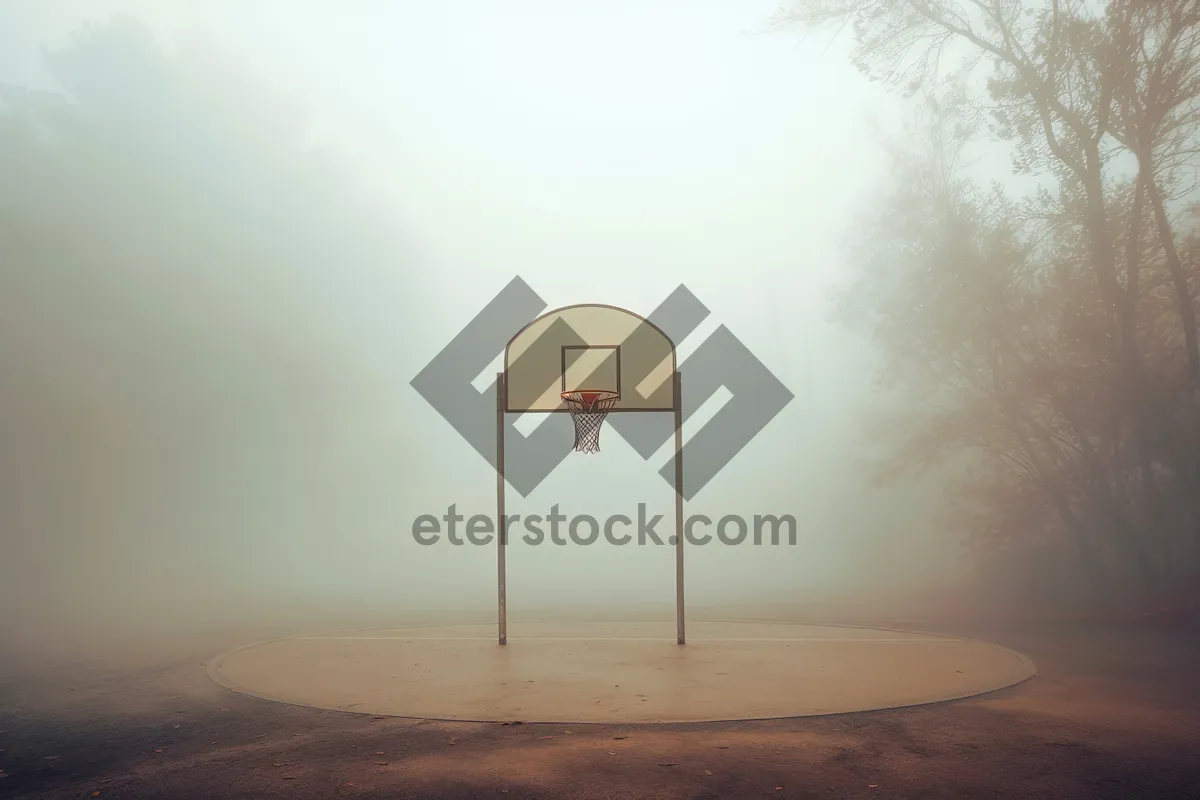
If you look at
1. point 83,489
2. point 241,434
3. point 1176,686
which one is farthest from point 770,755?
point 83,489

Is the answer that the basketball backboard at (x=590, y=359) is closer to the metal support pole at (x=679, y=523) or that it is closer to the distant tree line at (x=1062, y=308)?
the metal support pole at (x=679, y=523)

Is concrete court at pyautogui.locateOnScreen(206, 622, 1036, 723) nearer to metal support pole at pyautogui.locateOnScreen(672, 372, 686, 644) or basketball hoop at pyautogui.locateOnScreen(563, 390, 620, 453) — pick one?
metal support pole at pyautogui.locateOnScreen(672, 372, 686, 644)

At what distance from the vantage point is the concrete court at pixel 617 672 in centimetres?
366

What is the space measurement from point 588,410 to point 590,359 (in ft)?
1.26

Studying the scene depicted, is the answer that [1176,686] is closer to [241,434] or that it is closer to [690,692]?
[690,692]

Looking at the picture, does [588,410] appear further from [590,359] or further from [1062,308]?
[1062,308]

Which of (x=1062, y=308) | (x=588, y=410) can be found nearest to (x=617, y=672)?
(x=588, y=410)

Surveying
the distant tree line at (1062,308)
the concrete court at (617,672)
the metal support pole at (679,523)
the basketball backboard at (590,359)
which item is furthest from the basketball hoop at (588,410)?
the distant tree line at (1062,308)

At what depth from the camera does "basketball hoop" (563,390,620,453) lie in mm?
5782

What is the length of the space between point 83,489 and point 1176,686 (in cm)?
873

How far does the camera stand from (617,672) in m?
4.47

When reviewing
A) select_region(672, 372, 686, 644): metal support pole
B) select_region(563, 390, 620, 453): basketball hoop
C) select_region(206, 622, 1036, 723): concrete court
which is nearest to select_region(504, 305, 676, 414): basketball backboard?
select_region(563, 390, 620, 453): basketball hoop

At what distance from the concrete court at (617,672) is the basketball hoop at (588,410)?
135cm

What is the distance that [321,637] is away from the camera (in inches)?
230
